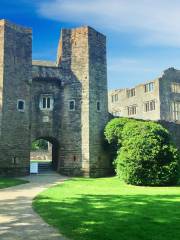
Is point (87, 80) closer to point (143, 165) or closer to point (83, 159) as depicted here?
point (83, 159)

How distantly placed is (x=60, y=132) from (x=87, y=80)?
16.7 feet

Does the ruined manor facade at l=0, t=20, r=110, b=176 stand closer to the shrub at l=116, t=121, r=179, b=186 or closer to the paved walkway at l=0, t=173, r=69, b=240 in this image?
the shrub at l=116, t=121, r=179, b=186

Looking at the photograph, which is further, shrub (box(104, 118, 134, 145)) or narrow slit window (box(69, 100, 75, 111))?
Result: narrow slit window (box(69, 100, 75, 111))

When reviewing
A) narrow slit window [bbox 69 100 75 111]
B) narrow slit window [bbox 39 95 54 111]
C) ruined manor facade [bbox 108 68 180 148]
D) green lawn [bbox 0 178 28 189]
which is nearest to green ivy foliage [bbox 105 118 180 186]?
green lawn [bbox 0 178 28 189]

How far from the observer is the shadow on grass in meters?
8.57

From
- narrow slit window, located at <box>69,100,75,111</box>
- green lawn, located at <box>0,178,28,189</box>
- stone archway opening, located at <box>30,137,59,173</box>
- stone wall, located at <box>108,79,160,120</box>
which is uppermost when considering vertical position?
stone wall, located at <box>108,79,160,120</box>

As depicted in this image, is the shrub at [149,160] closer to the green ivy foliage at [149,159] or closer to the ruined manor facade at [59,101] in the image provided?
the green ivy foliage at [149,159]

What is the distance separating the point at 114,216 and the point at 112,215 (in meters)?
0.16

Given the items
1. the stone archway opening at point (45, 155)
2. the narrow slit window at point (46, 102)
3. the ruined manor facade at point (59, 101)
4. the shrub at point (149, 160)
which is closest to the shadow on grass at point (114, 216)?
the shrub at point (149, 160)

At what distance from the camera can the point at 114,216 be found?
10781 mm

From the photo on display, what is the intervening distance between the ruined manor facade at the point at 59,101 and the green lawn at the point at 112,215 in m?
12.2

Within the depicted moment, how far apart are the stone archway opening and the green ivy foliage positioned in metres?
9.68

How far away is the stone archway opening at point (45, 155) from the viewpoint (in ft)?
104

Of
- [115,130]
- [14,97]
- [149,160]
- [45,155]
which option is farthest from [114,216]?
[45,155]
